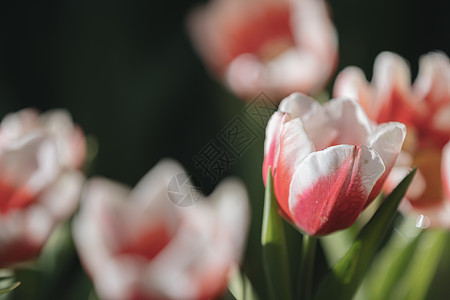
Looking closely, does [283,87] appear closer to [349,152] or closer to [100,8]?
[349,152]

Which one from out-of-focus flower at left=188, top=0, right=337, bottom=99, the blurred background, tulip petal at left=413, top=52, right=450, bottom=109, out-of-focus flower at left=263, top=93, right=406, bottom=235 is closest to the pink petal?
out-of-focus flower at left=263, top=93, right=406, bottom=235

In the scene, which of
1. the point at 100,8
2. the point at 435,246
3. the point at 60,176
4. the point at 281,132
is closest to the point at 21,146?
the point at 60,176

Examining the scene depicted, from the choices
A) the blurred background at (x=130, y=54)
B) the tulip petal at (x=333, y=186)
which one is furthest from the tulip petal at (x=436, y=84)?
the blurred background at (x=130, y=54)

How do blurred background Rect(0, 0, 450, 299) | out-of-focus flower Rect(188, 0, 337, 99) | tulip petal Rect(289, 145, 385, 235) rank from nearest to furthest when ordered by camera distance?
tulip petal Rect(289, 145, 385, 235) < out-of-focus flower Rect(188, 0, 337, 99) < blurred background Rect(0, 0, 450, 299)

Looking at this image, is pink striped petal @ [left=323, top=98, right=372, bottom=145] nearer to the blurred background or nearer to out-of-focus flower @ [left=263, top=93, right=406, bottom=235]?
out-of-focus flower @ [left=263, top=93, right=406, bottom=235]

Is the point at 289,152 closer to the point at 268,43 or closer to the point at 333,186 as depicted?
the point at 333,186

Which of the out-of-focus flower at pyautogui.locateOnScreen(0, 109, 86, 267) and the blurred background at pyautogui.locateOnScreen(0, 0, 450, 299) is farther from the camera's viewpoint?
the blurred background at pyautogui.locateOnScreen(0, 0, 450, 299)
